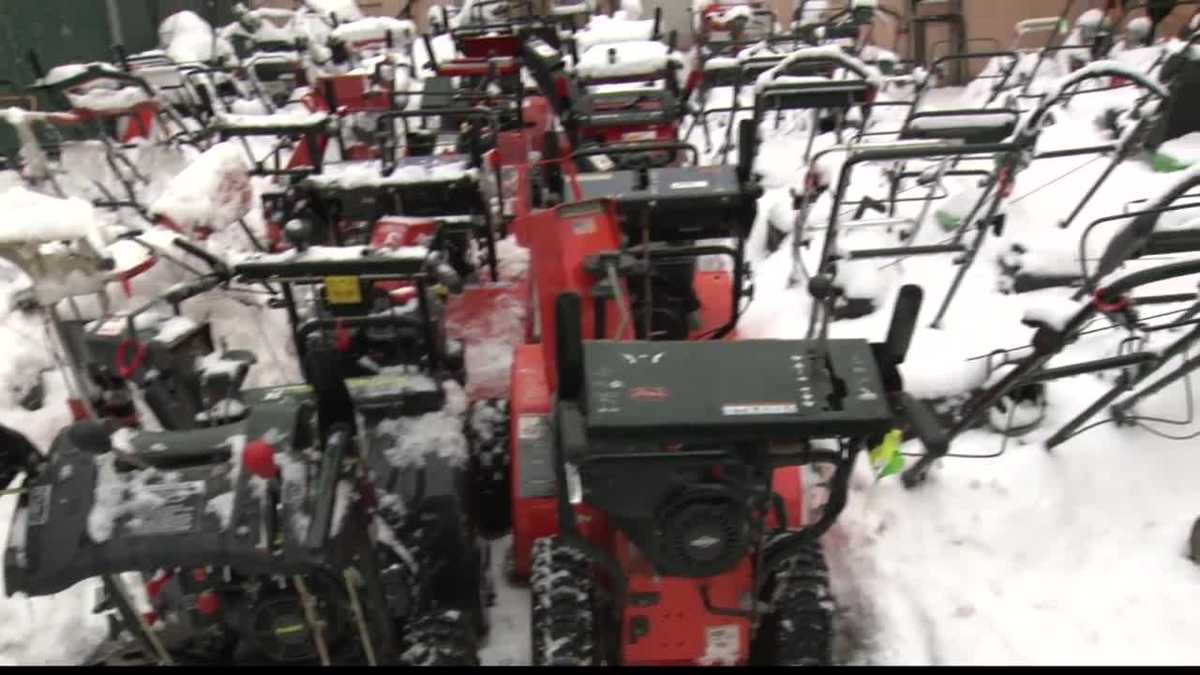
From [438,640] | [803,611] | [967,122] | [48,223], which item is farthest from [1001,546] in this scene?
[48,223]

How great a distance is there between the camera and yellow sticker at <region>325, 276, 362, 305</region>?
8.15 ft

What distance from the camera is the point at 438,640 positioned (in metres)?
2.20

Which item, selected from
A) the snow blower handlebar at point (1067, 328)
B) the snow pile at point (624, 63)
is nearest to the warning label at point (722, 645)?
the snow blower handlebar at point (1067, 328)

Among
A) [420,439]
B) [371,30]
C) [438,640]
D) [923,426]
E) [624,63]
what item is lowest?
[438,640]

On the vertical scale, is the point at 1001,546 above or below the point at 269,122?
below

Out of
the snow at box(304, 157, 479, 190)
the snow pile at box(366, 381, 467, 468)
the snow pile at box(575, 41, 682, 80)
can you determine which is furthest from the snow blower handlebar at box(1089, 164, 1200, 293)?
the snow pile at box(575, 41, 682, 80)

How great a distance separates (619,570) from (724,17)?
247 inches

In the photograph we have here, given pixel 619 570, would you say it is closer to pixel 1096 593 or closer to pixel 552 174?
pixel 1096 593

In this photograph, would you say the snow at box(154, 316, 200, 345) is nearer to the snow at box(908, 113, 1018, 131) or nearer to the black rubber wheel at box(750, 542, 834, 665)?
the black rubber wheel at box(750, 542, 834, 665)

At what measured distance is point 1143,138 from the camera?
3.76 metres

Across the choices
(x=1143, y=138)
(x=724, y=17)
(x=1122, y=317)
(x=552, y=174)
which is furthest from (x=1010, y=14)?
(x=1122, y=317)

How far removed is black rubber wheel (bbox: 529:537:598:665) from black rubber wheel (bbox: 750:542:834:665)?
43 cm

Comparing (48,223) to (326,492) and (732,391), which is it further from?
(732,391)

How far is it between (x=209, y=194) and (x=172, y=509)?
223cm
